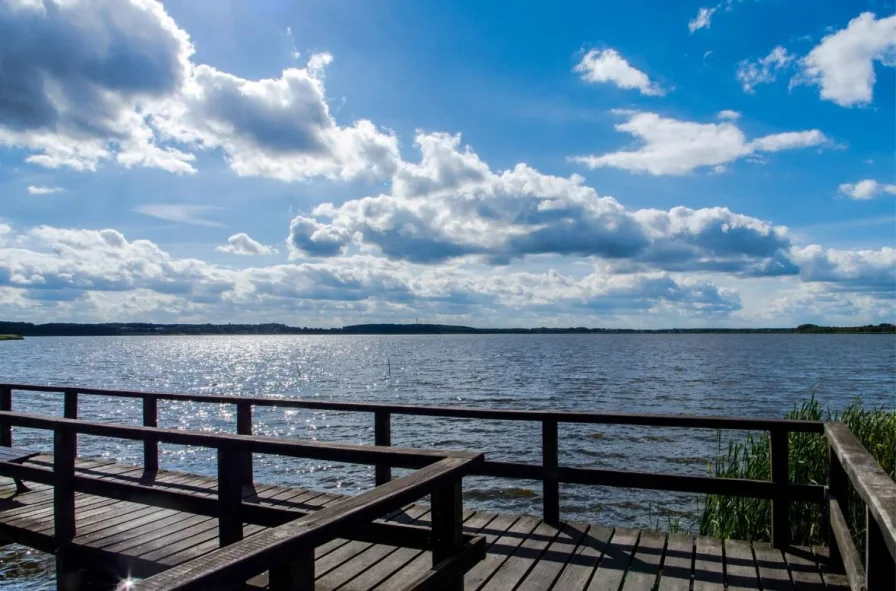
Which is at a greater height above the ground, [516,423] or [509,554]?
[509,554]

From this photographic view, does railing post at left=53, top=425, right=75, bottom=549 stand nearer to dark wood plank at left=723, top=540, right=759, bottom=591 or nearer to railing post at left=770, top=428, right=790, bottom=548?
dark wood plank at left=723, top=540, right=759, bottom=591

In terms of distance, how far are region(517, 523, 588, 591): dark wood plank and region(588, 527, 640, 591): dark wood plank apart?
27cm

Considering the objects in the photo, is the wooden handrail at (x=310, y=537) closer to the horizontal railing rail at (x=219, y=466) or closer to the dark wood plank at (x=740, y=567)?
the horizontal railing rail at (x=219, y=466)

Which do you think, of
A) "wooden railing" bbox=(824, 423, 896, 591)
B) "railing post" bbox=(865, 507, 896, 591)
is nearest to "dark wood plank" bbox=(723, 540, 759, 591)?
"wooden railing" bbox=(824, 423, 896, 591)

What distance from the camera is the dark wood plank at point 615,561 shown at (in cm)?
450

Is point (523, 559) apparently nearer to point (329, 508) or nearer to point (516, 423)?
point (329, 508)

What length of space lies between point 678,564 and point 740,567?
449mm

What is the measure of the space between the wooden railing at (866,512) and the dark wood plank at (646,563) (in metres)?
1.25

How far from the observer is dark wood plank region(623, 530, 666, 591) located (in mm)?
4484

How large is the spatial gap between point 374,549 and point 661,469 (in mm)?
11780

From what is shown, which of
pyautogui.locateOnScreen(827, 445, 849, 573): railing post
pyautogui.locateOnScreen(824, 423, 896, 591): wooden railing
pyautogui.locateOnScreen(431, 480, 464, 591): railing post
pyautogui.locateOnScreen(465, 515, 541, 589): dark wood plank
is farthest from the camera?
pyautogui.locateOnScreen(827, 445, 849, 573): railing post

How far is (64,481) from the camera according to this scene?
16.8ft

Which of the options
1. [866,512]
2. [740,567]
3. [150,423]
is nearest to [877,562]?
[866,512]

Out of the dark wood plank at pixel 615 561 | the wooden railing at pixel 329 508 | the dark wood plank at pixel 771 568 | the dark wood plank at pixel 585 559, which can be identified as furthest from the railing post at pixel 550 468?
the wooden railing at pixel 329 508
